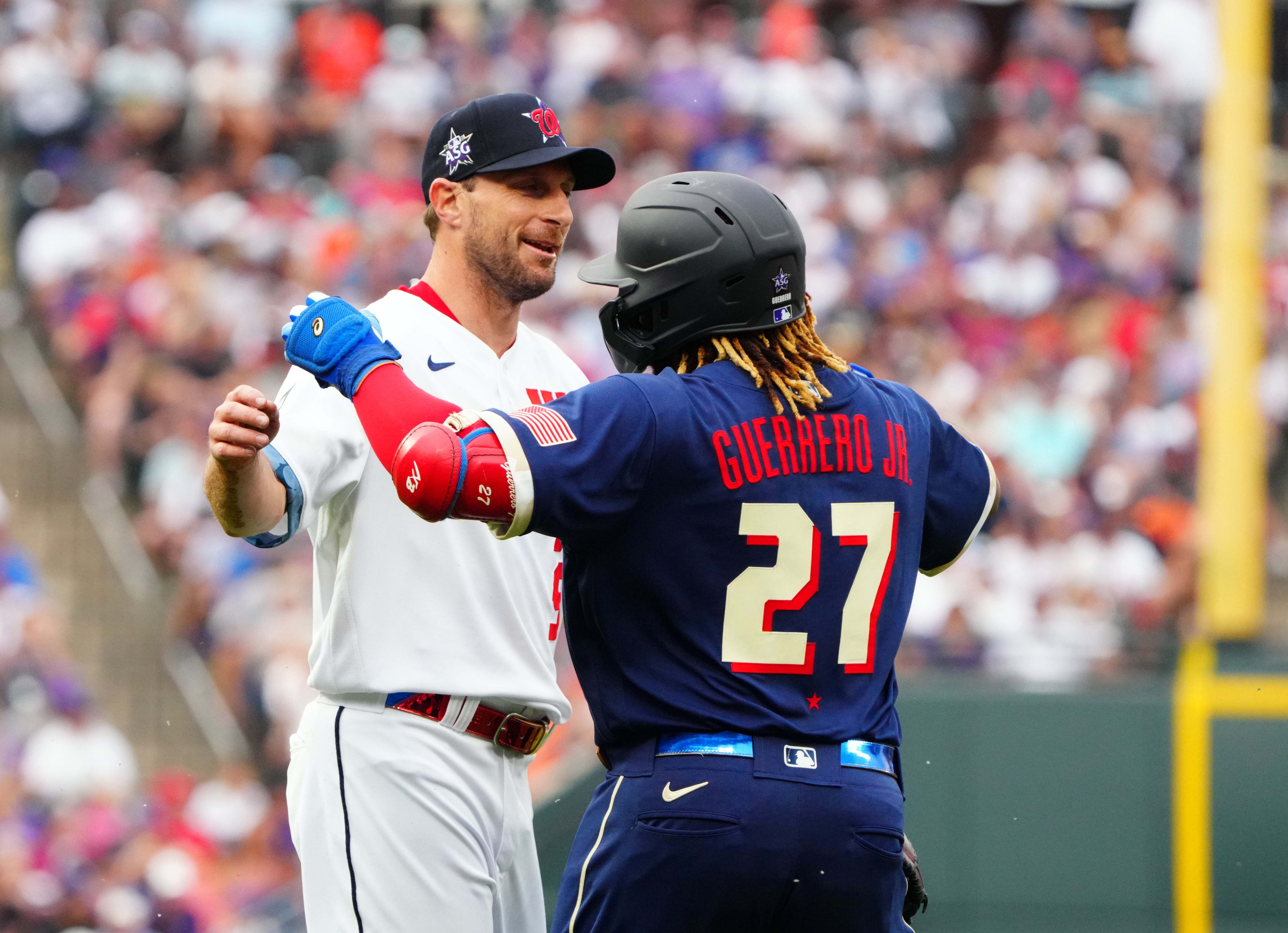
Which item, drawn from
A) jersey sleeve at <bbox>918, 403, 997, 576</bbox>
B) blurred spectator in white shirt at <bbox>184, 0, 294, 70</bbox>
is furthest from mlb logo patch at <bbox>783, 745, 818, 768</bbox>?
blurred spectator in white shirt at <bbox>184, 0, 294, 70</bbox>

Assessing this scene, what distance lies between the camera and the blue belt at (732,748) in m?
2.86

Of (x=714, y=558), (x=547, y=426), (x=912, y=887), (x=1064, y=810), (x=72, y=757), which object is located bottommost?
(x=72, y=757)

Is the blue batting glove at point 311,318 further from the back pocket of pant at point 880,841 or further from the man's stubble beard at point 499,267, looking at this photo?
the back pocket of pant at point 880,841

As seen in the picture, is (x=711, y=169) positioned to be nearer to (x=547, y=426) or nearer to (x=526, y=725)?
(x=526, y=725)

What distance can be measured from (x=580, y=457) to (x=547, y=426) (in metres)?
0.09

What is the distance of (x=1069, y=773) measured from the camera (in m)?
6.04

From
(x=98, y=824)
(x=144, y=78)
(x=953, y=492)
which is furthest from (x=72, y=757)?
(x=953, y=492)

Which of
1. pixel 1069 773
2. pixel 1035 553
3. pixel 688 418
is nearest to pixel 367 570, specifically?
pixel 688 418

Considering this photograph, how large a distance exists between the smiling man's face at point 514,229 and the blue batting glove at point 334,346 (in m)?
0.55

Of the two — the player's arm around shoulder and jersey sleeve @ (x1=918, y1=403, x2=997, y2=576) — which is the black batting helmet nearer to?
jersey sleeve @ (x1=918, y1=403, x2=997, y2=576)

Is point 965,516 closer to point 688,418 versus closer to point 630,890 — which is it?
point 688,418

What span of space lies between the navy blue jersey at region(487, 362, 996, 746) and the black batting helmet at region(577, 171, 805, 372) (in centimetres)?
12

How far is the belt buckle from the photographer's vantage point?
3.29 m

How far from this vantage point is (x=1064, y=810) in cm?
602
